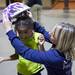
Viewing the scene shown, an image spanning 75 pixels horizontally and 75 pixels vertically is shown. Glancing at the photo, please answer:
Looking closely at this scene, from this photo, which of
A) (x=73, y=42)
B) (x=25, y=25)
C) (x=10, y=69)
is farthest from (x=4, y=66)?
(x=73, y=42)

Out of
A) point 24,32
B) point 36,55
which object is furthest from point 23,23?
point 36,55

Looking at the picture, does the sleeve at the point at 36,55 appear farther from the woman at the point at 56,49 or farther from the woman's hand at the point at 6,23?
the woman's hand at the point at 6,23

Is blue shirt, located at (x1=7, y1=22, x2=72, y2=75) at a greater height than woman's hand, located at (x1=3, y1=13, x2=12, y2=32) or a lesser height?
lesser

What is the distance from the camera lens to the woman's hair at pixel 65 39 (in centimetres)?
206

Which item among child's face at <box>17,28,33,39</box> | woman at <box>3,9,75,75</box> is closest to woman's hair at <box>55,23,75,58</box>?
woman at <box>3,9,75,75</box>

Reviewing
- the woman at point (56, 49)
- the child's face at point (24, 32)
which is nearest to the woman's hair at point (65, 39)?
the woman at point (56, 49)

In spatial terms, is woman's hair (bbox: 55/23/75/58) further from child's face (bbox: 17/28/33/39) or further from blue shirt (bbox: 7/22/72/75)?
child's face (bbox: 17/28/33/39)

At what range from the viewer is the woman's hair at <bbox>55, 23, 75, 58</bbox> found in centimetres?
206

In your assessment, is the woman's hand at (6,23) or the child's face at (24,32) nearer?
the woman's hand at (6,23)

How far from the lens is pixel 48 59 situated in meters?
2.06

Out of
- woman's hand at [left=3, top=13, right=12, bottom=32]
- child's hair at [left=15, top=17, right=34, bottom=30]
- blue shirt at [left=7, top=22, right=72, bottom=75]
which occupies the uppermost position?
woman's hand at [left=3, top=13, right=12, bottom=32]

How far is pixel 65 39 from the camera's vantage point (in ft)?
6.75

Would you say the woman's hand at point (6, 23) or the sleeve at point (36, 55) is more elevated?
the woman's hand at point (6, 23)

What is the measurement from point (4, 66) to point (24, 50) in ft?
8.73
